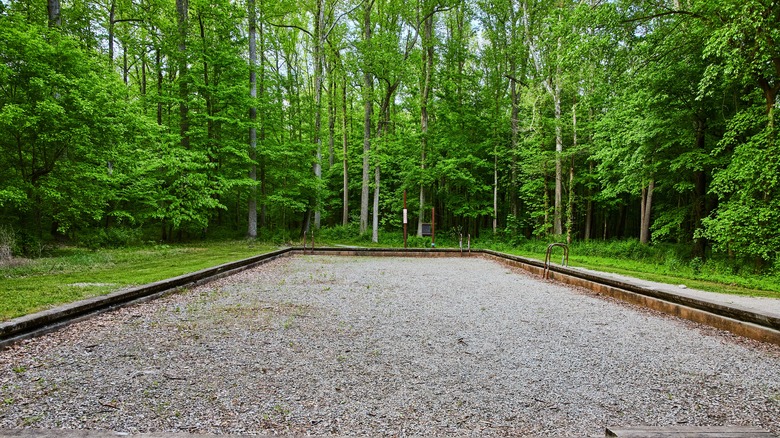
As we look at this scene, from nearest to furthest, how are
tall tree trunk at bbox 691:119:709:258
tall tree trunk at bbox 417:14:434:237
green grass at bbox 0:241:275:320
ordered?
green grass at bbox 0:241:275:320, tall tree trunk at bbox 691:119:709:258, tall tree trunk at bbox 417:14:434:237

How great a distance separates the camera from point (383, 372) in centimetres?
277

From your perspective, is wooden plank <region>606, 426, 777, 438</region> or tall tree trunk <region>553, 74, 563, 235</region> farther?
tall tree trunk <region>553, 74, 563, 235</region>

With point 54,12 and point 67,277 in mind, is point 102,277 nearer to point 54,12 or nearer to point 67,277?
point 67,277

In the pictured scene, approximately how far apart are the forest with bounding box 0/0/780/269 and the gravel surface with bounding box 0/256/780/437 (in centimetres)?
625

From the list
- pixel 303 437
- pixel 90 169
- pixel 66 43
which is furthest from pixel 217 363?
pixel 66 43

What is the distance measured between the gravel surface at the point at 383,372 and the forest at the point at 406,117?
20.5ft

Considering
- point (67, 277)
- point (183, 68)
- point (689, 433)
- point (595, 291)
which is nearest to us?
point (689, 433)

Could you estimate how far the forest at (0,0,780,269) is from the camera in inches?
319

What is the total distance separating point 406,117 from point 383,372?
79.5 ft

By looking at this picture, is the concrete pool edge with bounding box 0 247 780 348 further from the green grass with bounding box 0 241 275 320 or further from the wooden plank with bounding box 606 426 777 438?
the wooden plank with bounding box 606 426 777 438

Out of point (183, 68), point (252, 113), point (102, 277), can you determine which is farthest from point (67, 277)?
point (183, 68)

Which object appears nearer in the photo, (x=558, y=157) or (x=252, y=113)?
(x=558, y=157)

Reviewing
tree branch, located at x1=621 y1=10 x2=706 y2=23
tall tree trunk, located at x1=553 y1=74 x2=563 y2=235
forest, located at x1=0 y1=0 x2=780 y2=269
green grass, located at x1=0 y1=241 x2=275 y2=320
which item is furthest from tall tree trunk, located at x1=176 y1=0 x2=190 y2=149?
tall tree trunk, located at x1=553 y1=74 x2=563 y2=235

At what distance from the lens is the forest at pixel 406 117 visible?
8109 millimetres
